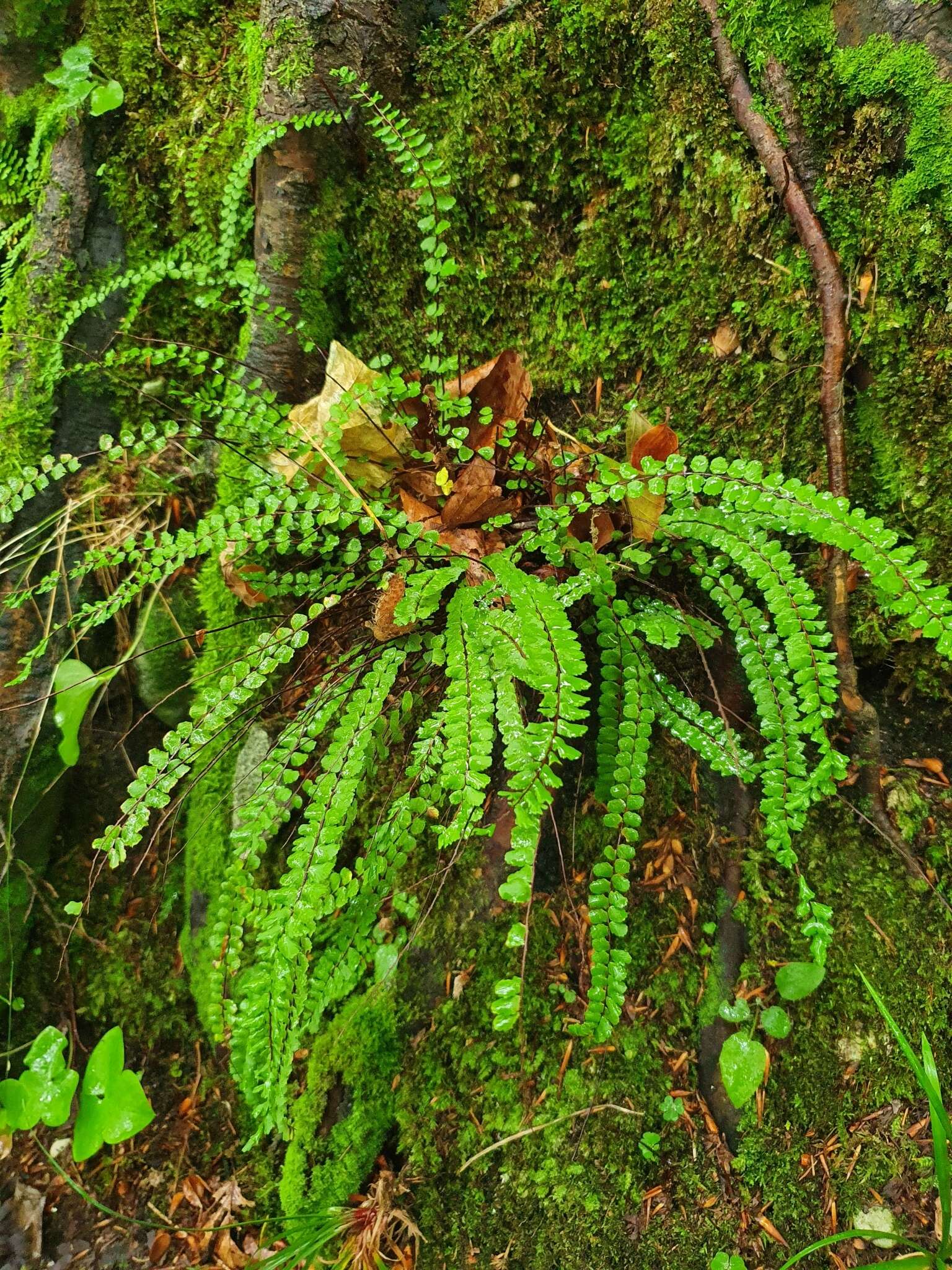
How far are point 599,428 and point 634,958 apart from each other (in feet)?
5.33

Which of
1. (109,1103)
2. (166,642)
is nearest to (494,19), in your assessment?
(166,642)

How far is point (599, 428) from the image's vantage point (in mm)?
2236

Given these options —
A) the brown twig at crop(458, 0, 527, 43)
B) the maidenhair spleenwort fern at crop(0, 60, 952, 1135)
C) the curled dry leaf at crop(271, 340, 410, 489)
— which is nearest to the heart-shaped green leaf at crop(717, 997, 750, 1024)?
the maidenhair spleenwort fern at crop(0, 60, 952, 1135)

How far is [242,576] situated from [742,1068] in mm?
1974

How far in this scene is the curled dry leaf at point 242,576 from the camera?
7.20 feet

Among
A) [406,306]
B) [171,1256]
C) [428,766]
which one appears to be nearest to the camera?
[428,766]

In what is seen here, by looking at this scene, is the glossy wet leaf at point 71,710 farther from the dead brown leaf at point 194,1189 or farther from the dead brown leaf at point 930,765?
the dead brown leaf at point 930,765

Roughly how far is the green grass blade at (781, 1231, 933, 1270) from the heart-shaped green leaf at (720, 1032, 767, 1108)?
0.99 feet

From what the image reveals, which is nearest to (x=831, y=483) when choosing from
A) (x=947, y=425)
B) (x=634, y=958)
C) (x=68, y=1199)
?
(x=947, y=425)

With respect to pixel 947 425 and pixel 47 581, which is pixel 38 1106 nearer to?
pixel 47 581

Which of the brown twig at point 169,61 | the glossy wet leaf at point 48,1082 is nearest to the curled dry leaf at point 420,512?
the glossy wet leaf at point 48,1082

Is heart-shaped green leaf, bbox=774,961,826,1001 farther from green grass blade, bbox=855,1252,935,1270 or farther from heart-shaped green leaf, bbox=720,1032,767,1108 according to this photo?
green grass blade, bbox=855,1252,935,1270

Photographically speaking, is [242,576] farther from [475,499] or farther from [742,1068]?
[742,1068]

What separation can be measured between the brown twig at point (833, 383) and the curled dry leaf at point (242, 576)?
1.71 metres
